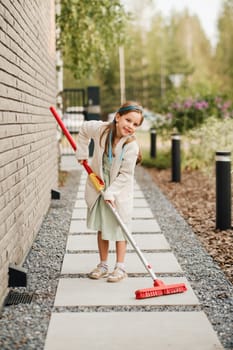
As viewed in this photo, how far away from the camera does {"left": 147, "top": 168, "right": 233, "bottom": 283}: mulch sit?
544 cm

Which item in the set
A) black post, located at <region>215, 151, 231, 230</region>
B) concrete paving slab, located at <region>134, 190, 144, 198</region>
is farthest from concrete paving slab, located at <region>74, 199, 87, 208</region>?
black post, located at <region>215, 151, 231, 230</region>

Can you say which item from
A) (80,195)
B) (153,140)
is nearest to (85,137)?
(80,195)

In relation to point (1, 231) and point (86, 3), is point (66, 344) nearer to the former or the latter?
point (1, 231)

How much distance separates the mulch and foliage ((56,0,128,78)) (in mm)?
2606

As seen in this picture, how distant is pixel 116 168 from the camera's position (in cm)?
433

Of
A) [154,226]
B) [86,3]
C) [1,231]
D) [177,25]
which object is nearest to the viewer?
[1,231]

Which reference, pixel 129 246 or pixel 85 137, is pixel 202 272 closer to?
pixel 129 246

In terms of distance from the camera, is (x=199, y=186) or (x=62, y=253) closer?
(x=62, y=253)

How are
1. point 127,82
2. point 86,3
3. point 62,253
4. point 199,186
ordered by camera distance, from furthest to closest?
point 127,82, point 86,3, point 199,186, point 62,253

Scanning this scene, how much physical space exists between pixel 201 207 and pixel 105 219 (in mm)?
3827

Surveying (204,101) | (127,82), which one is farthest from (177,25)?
(204,101)

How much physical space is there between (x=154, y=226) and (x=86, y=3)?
6287 mm

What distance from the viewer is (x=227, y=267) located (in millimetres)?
4922

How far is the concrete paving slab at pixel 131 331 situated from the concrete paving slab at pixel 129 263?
1.02 metres
